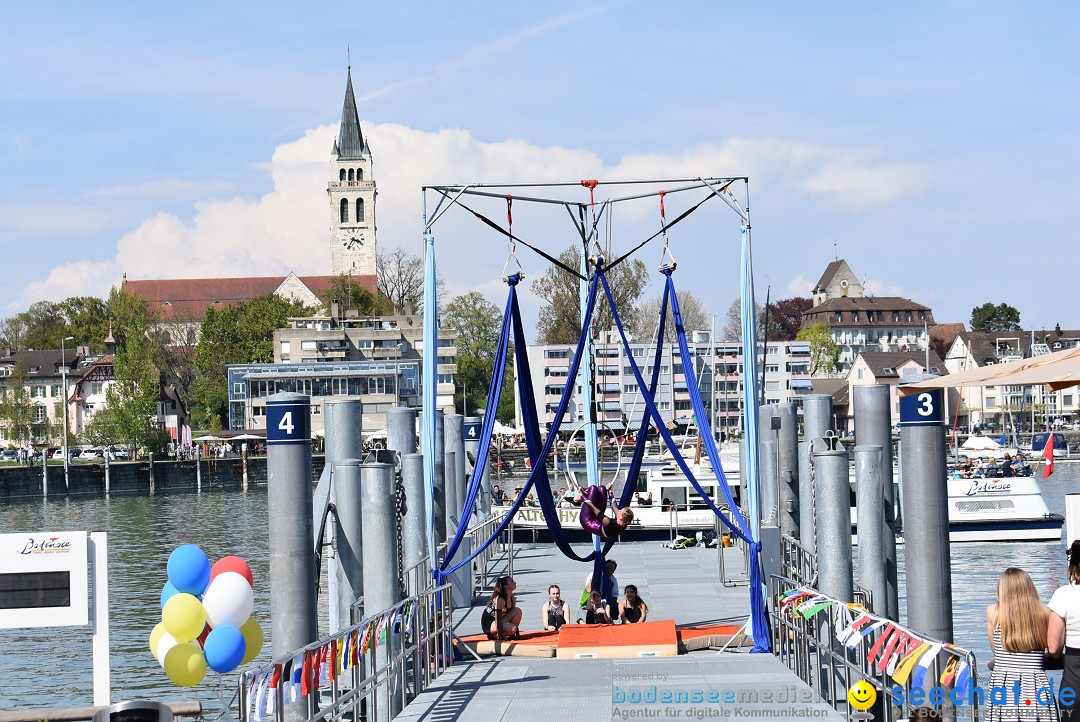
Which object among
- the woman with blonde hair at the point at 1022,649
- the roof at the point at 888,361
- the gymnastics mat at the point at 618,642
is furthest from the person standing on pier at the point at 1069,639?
the roof at the point at 888,361

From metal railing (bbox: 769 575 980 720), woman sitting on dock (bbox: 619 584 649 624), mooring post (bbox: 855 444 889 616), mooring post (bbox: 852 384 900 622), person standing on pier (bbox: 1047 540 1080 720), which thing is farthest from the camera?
woman sitting on dock (bbox: 619 584 649 624)

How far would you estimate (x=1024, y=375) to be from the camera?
38.3ft

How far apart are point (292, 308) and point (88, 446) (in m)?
29.8

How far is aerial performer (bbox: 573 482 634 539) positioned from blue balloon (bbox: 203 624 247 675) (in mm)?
5205

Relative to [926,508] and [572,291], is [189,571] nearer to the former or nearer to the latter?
[926,508]

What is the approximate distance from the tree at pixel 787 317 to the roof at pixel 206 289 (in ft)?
176

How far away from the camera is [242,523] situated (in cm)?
6291

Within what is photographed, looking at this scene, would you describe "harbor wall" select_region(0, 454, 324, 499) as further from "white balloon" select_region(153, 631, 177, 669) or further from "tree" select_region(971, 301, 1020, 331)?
"tree" select_region(971, 301, 1020, 331)

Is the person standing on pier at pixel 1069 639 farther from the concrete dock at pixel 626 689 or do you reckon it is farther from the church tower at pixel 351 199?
the church tower at pixel 351 199

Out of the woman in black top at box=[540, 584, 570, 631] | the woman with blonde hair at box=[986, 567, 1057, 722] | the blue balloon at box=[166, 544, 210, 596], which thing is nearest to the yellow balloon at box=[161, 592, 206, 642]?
the blue balloon at box=[166, 544, 210, 596]

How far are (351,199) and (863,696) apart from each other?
611 ft

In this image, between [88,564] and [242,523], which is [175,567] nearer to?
[88,564]

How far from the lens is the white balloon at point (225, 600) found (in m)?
14.7

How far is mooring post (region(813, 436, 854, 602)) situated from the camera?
584 inches
